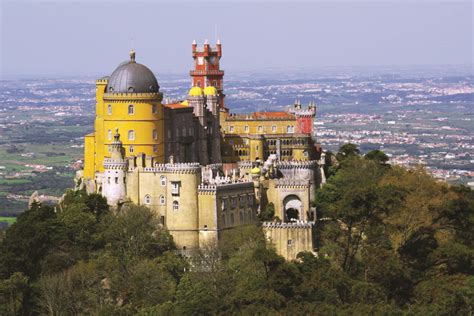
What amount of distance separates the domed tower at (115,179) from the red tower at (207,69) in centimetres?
3149

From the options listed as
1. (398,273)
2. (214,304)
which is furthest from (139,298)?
(398,273)

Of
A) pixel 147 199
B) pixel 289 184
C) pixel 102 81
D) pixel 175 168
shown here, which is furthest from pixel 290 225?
pixel 102 81

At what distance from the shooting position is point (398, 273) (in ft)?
242

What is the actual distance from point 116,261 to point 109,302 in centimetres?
418

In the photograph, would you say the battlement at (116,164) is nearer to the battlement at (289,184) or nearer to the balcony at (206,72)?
the battlement at (289,184)

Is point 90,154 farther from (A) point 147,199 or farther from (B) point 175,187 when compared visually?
(B) point 175,187

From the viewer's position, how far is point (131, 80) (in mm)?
91562

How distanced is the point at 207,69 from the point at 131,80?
27215 mm

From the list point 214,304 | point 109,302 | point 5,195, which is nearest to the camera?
point 214,304

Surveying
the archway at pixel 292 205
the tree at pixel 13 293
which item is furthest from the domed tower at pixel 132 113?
the tree at pixel 13 293

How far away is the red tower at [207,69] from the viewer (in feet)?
388

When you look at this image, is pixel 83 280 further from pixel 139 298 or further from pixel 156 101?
pixel 156 101

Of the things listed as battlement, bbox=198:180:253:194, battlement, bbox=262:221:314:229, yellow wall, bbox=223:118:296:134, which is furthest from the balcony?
battlement, bbox=262:221:314:229

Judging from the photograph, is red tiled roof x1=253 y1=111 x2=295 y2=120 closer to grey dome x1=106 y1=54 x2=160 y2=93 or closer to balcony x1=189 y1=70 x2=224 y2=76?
balcony x1=189 y1=70 x2=224 y2=76
